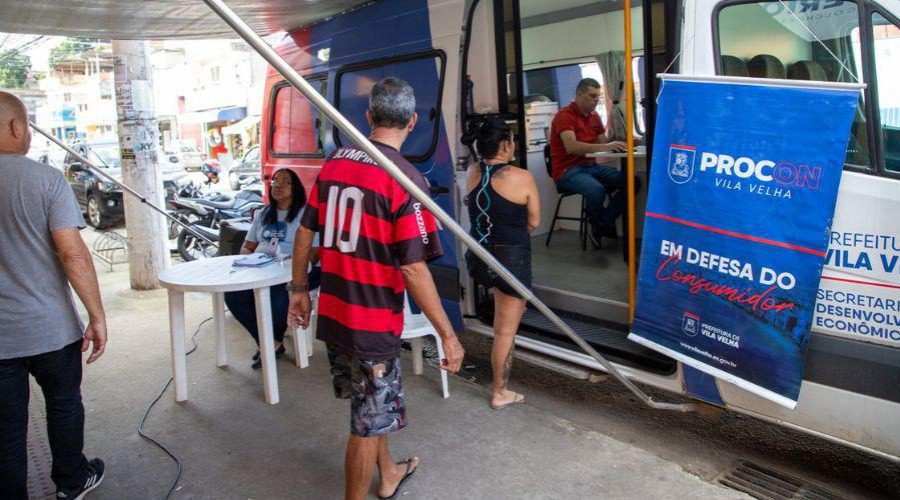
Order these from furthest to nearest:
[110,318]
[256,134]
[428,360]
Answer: [256,134] < [110,318] < [428,360]

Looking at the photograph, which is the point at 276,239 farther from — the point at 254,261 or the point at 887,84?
the point at 887,84

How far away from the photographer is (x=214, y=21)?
198 inches

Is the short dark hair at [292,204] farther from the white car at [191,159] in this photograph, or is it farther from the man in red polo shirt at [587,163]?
the white car at [191,159]

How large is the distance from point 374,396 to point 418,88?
8.08 ft

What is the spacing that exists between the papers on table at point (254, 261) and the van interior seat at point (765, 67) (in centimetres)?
300

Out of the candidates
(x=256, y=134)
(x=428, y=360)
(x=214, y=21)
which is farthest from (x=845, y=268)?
(x=256, y=134)

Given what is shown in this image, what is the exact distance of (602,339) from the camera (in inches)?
145

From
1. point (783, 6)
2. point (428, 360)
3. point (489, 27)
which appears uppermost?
point (489, 27)

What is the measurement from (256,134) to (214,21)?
25710 millimetres

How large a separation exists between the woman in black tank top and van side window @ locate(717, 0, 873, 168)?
3.72 ft

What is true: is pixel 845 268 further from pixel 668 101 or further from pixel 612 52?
pixel 612 52

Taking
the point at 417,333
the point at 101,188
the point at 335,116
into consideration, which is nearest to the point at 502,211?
the point at 417,333

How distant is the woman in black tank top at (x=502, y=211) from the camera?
349cm

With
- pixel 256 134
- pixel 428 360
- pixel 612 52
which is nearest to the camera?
pixel 428 360
